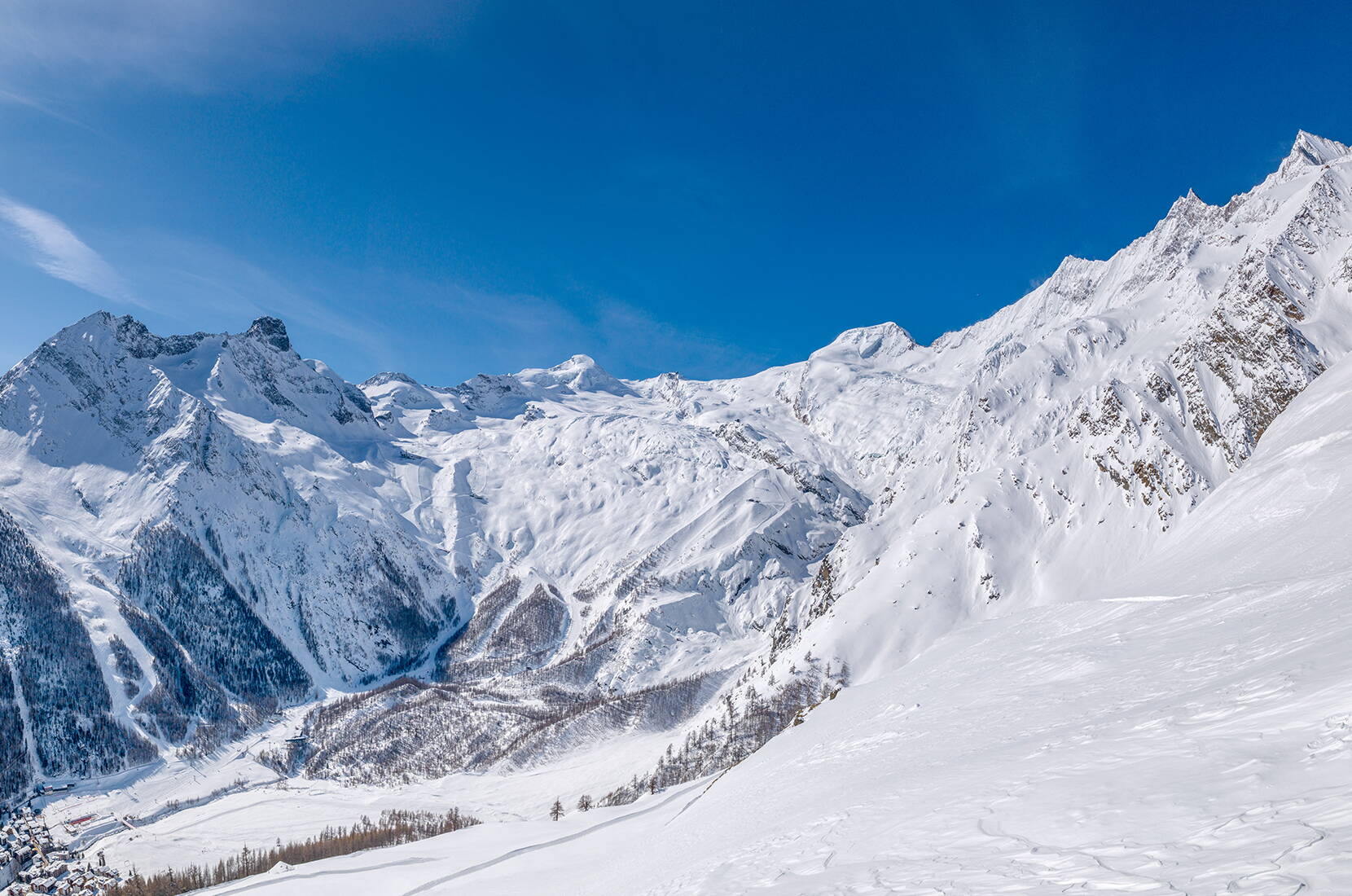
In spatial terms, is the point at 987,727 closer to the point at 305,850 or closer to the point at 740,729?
the point at 305,850

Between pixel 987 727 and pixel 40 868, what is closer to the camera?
pixel 987 727

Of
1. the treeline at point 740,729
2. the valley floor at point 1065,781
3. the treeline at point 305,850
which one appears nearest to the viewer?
the valley floor at point 1065,781

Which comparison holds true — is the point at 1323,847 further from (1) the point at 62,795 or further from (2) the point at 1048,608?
(1) the point at 62,795

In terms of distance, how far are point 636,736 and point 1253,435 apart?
159m

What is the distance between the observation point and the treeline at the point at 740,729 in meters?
135

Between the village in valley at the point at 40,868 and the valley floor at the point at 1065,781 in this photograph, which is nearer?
the valley floor at the point at 1065,781

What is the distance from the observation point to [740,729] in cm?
14600

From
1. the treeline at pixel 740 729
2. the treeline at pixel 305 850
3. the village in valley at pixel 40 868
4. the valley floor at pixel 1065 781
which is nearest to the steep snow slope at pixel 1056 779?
the valley floor at pixel 1065 781

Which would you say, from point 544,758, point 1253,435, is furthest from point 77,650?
point 1253,435

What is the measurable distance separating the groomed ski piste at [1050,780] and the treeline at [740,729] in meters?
79.6

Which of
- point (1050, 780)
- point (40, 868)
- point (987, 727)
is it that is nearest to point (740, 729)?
point (40, 868)

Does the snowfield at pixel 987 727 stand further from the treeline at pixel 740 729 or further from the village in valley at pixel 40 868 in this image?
the village in valley at pixel 40 868

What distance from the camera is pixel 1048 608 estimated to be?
2061 inches

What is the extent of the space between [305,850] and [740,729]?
78995mm
